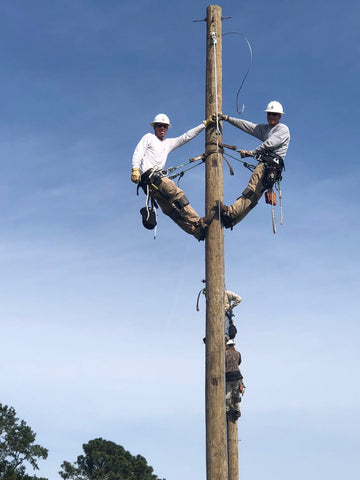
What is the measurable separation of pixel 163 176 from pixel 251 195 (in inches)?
55.3

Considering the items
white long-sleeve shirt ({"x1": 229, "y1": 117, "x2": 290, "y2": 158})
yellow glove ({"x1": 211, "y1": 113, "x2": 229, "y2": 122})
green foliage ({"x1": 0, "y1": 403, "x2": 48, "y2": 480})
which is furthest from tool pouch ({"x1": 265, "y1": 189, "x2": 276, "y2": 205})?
green foliage ({"x1": 0, "y1": 403, "x2": 48, "y2": 480})

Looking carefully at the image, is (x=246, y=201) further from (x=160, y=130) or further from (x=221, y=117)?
(x=160, y=130)

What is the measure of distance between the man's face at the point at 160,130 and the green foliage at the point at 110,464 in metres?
53.3

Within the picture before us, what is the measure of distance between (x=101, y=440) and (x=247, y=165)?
5856 cm

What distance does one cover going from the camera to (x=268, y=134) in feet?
40.3

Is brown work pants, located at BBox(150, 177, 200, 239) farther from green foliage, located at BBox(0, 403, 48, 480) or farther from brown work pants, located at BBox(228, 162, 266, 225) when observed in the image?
green foliage, located at BBox(0, 403, 48, 480)

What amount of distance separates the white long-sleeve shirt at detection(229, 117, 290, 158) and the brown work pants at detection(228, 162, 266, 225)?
1.01 ft

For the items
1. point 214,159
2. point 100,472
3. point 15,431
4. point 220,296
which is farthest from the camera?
point 100,472

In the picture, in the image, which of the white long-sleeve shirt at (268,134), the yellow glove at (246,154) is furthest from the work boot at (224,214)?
the white long-sleeve shirt at (268,134)

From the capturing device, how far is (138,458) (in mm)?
65062

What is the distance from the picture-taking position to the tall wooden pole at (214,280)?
10180 mm

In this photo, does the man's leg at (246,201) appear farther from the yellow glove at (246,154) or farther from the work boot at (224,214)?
the yellow glove at (246,154)

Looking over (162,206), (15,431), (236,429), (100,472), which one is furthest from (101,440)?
(162,206)

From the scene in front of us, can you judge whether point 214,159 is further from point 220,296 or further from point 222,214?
point 220,296
